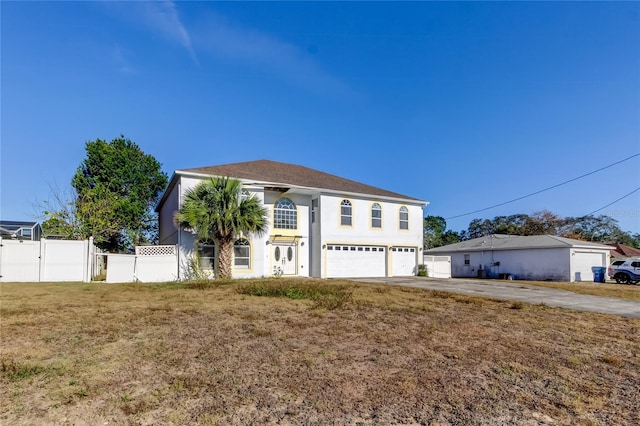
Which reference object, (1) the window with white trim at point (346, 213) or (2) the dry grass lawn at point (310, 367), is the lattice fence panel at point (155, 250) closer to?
(2) the dry grass lawn at point (310, 367)

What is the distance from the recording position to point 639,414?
329 centimetres

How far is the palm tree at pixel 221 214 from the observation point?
15.8 m

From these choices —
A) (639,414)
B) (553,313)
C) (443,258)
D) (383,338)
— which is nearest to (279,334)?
(383,338)

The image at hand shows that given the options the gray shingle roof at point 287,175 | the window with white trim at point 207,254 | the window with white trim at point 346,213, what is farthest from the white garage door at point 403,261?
the window with white trim at point 207,254

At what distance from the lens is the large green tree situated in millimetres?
26078

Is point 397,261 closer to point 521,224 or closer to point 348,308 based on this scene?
point 348,308

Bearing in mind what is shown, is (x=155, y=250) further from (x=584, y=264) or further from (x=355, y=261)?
(x=584, y=264)

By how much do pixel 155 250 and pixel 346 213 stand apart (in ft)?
36.8

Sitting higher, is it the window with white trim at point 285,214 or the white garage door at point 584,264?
the window with white trim at point 285,214

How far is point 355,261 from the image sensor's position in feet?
72.2

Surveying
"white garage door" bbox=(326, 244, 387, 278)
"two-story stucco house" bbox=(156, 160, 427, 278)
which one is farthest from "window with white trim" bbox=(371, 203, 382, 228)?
"white garage door" bbox=(326, 244, 387, 278)

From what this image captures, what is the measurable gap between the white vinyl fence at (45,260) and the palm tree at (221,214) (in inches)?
185

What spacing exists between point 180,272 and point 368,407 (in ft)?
50.7

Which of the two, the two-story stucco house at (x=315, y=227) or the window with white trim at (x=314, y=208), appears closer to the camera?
the two-story stucco house at (x=315, y=227)
